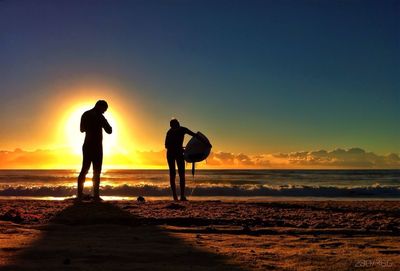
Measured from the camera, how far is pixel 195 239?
195 inches

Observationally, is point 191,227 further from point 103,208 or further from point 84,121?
point 84,121

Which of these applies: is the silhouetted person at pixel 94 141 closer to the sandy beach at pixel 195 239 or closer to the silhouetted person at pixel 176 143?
the sandy beach at pixel 195 239

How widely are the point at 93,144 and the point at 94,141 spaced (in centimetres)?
6

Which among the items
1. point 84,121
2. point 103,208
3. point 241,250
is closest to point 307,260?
point 241,250

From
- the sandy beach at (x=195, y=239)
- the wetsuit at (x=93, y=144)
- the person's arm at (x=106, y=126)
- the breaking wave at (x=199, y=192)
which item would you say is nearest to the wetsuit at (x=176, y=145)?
the person's arm at (x=106, y=126)

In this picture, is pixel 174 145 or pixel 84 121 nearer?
pixel 84 121

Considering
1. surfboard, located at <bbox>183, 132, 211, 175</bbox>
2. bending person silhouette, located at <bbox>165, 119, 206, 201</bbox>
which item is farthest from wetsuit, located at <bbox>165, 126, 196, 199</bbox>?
surfboard, located at <bbox>183, 132, 211, 175</bbox>

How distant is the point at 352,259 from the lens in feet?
12.9

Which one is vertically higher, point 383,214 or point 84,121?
point 84,121

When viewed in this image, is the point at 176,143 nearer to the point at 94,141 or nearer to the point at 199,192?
the point at 94,141

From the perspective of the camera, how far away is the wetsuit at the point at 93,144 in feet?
29.4

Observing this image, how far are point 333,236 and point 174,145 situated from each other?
5.68 meters

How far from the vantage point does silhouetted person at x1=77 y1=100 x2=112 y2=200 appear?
8.95m

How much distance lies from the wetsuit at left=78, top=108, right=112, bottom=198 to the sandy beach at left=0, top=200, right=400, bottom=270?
49.3 inches
